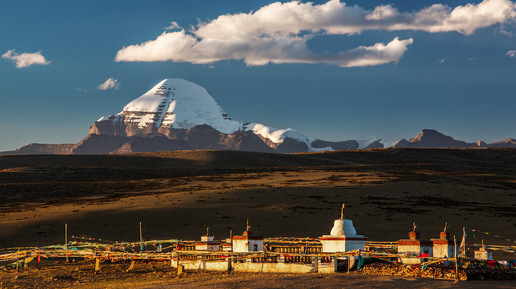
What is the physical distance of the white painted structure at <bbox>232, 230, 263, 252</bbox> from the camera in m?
38.1

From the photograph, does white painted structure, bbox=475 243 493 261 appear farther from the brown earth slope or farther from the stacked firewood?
the brown earth slope

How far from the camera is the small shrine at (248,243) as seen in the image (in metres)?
38.1

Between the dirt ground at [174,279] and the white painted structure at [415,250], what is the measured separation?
215 centimetres

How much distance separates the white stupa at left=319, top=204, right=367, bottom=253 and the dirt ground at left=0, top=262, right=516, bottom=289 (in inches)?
96.3

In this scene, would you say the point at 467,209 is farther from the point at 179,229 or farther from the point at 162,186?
the point at 162,186

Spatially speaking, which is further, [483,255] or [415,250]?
[483,255]

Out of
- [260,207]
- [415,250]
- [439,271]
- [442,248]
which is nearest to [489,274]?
[439,271]

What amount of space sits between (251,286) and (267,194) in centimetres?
5527

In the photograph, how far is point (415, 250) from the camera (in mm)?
33625

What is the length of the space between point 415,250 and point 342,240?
348cm

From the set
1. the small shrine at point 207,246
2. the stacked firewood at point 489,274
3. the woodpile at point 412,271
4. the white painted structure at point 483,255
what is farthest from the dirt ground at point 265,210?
the white painted structure at point 483,255

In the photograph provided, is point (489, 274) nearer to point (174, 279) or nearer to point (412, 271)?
point (412, 271)

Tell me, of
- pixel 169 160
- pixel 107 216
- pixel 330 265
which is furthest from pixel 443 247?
pixel 169 160

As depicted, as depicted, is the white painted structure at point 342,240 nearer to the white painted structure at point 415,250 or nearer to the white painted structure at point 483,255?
the white painted structure at point 415,250
